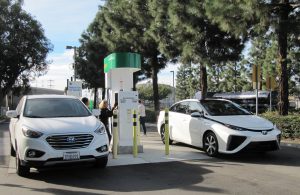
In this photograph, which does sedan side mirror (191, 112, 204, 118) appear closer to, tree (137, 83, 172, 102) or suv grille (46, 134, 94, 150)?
suv grille (46, 134, 94, 150)

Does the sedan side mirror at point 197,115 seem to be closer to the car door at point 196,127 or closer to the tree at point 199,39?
the car door at point 196,127

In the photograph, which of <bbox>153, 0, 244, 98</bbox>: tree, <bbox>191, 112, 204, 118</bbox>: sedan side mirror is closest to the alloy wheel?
<bbox>191, 112, 204, 118</bbox>: sedan side mirror

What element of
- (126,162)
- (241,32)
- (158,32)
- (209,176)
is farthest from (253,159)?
(158,32)

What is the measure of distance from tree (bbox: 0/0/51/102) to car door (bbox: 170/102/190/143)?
3351 cm

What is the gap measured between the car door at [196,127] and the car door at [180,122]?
0.85 feet

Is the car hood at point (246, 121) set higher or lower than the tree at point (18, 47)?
lower

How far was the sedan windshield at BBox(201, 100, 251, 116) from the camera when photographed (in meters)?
11.7

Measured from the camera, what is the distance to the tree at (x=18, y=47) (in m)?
43.2

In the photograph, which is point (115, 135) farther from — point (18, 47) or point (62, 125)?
point (18, 47)

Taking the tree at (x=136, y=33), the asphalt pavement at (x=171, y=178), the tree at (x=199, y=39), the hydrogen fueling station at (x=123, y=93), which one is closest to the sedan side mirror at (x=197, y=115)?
the asphalt pavement at (x=171, y=178)

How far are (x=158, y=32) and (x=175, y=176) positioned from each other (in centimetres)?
1881

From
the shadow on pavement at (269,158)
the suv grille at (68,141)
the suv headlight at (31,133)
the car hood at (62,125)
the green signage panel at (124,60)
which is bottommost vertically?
the shadow on pavement at (269,158)

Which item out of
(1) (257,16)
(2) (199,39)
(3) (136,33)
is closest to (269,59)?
(3) (136,33)

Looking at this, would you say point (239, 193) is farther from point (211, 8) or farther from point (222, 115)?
point (211, 8)
